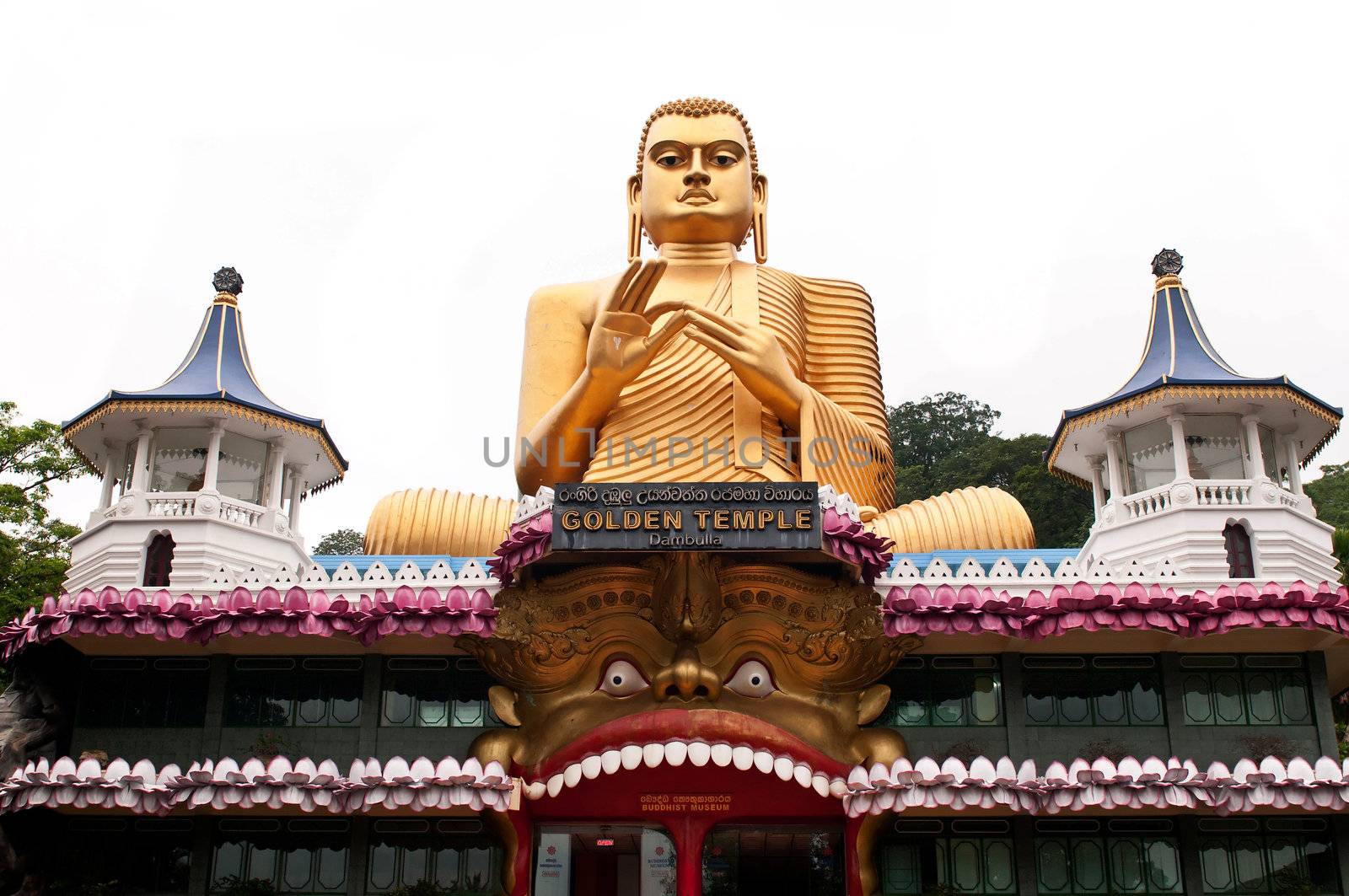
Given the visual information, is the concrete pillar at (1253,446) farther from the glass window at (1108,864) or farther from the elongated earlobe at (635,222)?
the elongated earlobe at (635,222)

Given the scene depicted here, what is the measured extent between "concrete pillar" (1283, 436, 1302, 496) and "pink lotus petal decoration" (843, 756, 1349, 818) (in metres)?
5.76

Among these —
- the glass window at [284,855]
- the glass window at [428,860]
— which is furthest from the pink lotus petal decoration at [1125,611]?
the glass window at [284,855]

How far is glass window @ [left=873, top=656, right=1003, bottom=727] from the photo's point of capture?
48.0 ft

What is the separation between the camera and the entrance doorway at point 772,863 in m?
14.4

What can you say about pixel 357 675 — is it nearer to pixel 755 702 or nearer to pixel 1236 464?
pixel 755 702

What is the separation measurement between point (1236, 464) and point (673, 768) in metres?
9.74

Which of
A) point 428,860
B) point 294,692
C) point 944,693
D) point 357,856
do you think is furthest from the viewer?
point 294,692

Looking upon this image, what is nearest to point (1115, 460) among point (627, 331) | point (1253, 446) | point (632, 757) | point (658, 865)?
point (1253, 446)

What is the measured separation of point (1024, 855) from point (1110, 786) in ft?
5.05

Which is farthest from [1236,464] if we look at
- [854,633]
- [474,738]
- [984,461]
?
[984,461]

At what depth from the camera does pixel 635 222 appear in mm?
19297

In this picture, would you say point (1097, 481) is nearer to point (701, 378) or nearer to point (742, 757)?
point (701, 378)

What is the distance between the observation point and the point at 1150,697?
14.7 meters

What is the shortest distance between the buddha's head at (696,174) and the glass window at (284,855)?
8.81 meters
